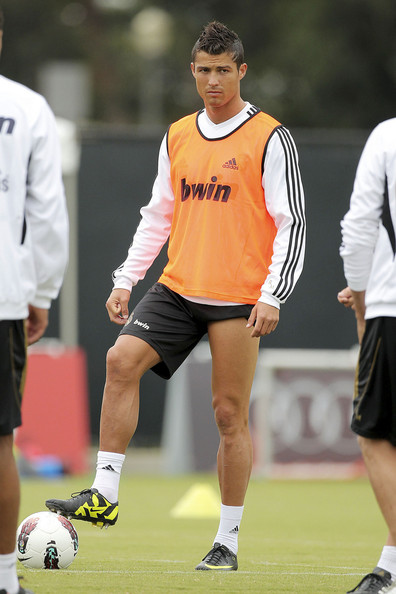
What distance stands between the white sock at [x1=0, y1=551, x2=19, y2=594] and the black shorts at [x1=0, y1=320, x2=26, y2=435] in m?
0.51

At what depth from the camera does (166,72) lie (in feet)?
122

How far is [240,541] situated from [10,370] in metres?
4.17

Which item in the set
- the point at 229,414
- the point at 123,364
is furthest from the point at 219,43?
the point at 229,414

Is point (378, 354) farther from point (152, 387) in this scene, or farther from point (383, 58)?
point (383, 58)

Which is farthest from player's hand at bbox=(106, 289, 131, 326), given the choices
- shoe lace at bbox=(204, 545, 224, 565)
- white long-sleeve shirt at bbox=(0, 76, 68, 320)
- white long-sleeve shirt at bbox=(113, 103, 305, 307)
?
white long-sleeve shirt at bbox=(0, 76, 68, 320)

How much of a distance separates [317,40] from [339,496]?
22.2 metres

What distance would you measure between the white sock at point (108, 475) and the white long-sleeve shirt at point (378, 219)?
5.93 feet

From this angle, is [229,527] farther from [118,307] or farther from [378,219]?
[378,219]

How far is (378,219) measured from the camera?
543cm

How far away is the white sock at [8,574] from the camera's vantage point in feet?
16.6

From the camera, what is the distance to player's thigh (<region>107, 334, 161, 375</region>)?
6.60 m

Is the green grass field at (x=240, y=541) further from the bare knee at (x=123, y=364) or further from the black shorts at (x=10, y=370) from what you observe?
the bare knee at (x=123, y=364)

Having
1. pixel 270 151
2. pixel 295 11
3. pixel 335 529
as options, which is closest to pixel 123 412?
pixel 270 151

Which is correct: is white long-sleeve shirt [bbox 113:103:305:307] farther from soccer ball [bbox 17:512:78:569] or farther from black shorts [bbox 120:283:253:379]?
soccer ball [bbox 17:512:78:569]
